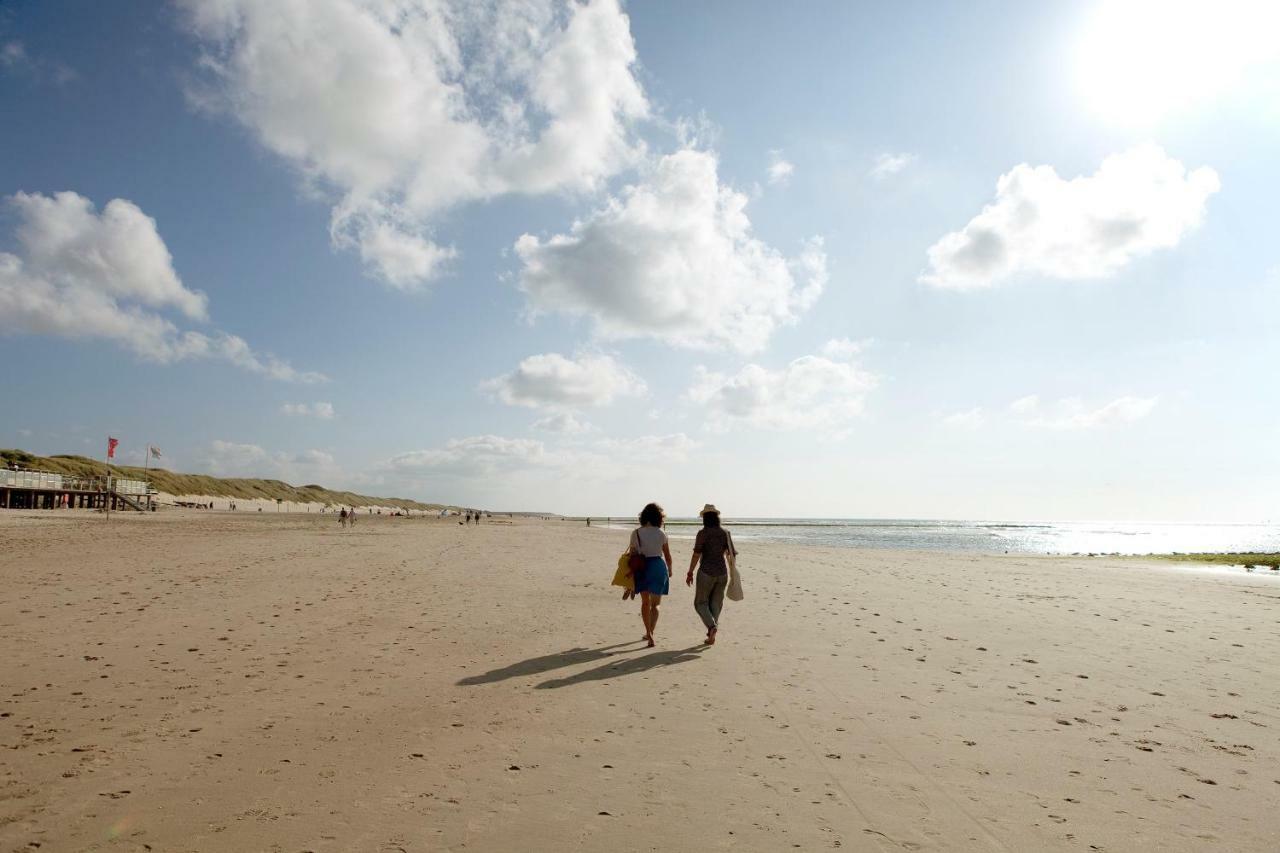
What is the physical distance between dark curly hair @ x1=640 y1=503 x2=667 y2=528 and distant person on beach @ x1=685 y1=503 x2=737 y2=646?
2.43 ft

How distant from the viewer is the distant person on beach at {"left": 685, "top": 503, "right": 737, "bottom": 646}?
10922mm

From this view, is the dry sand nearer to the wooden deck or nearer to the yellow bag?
the yellow bag

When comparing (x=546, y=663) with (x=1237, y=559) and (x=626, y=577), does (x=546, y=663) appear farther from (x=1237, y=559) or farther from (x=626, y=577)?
(x=1237, y=559)

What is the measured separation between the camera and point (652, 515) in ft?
35.5

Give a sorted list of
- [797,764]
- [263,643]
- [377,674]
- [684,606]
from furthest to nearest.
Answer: [684,606]
[263,643]
[377,674]
[797,764]

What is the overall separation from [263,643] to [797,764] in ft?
28.4

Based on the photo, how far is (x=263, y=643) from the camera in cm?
1005

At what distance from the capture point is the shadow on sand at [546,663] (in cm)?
845

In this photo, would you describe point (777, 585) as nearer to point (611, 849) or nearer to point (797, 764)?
point (797, 764)

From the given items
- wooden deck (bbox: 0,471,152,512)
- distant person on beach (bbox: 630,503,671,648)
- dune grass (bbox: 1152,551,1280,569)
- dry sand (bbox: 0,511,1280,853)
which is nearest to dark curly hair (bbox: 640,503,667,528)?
distant person on beach (bbox: 630,503,671,648)

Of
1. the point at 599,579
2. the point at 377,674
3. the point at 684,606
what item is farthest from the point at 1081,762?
the point at 599,579

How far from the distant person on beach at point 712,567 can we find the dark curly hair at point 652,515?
29.1 inches

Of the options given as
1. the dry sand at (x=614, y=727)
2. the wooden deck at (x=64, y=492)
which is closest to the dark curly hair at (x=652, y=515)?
the dry sand at (x=614, y=727)

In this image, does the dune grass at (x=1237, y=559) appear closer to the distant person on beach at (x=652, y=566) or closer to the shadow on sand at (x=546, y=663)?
the distant person on beach at (x=652, y=566)
